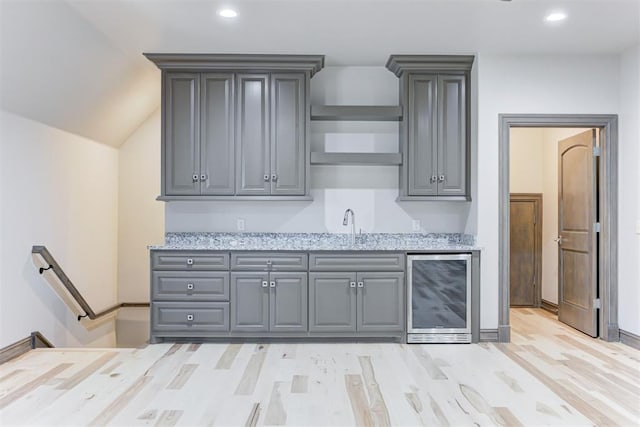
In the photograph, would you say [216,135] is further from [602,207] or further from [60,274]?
[602,207]

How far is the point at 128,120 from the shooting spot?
18.3 ft

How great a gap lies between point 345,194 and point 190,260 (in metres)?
1.70

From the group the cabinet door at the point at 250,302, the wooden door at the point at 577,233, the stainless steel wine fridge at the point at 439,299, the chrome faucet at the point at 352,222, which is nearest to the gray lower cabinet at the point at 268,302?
the cabinet door at the point at 250,302

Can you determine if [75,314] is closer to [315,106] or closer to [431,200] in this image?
[315,106]

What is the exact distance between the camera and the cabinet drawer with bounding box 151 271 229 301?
13.9ft

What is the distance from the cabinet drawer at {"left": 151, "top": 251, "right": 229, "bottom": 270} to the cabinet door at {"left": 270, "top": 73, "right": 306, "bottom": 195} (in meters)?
0.82

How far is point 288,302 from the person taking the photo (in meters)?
4.22

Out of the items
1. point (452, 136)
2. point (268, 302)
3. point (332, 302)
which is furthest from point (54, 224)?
point (452, 136)

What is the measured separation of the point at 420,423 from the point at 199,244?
2932 mm

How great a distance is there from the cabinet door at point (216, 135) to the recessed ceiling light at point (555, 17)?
2786 millimetres

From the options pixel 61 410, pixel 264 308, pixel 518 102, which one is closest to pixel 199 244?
pixel 264 308

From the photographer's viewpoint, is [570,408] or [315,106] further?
[315,106]

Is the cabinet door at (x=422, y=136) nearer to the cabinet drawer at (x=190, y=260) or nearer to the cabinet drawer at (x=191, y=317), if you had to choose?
the cabinet drawer at (x=190, y=260)

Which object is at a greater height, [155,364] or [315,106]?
[315,106]
